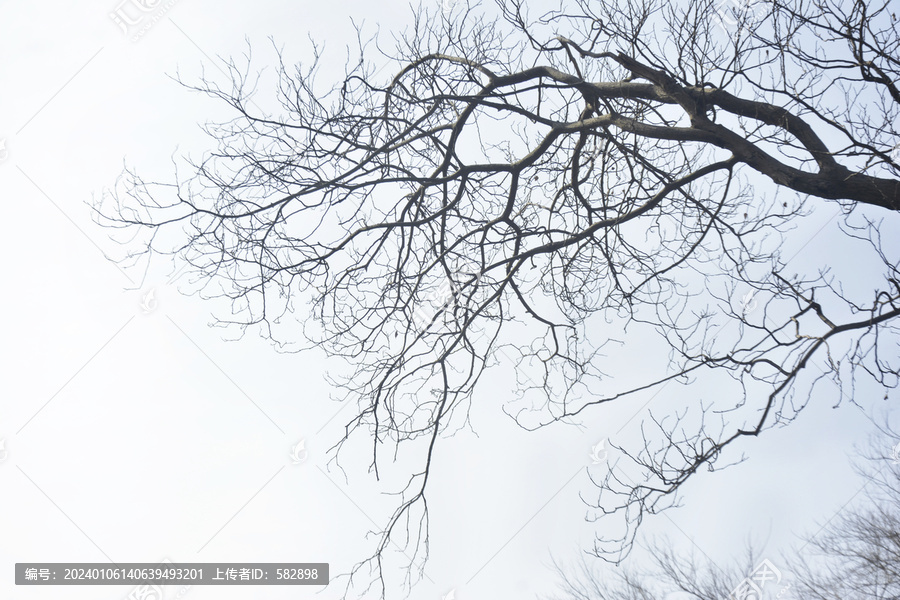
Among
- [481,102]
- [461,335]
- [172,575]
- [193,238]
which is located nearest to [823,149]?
[481,102]

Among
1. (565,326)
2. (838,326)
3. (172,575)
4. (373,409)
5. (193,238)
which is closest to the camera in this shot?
(838,326)

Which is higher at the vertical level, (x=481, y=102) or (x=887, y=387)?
(x=481, y=102)

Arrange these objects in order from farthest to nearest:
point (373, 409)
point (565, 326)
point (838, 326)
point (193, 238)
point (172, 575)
Result: point (172, 575) → point (565, 326) → point (373, 409) → point (193, 238) → point (838, 326)

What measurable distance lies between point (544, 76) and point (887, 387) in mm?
2696

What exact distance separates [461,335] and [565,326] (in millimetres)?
903

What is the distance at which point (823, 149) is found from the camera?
3828mm

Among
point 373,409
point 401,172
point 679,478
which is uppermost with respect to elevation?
point 401,172

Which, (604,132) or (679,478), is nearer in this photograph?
(679,478)

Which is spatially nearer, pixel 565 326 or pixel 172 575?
pixel 565 326

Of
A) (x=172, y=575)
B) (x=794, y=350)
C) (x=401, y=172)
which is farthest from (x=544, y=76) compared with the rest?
(x=172, y=575)

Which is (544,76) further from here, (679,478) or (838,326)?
(679,478)

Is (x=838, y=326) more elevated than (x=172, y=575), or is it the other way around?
(x=172, y=575)

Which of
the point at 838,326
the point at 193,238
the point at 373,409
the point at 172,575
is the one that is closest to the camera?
the point at 838,326

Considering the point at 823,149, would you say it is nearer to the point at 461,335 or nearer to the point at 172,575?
the point at 461,335
